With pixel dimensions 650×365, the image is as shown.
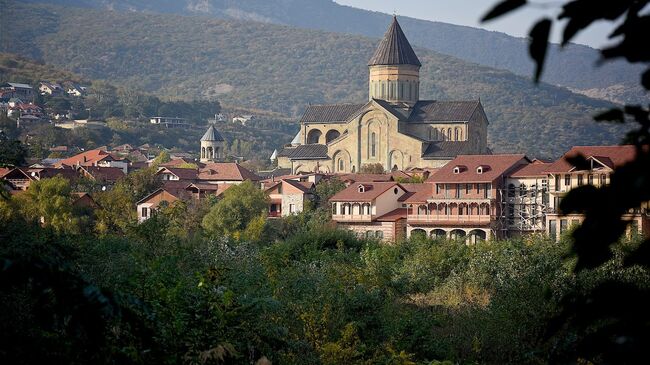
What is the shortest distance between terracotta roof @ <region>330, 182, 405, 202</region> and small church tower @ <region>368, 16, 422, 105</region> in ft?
85.2

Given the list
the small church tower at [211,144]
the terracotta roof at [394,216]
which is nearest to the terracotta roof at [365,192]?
the terracotta roof at [394,216]

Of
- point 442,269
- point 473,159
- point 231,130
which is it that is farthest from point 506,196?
point 231,130

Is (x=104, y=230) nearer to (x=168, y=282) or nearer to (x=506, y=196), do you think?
(x=506, y=196)

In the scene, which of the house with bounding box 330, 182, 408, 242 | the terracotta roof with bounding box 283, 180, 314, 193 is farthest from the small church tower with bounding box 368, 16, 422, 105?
the house with bounding box 330, 182, 408, 242

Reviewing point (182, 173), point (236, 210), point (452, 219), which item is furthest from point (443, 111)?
point (452, 219)

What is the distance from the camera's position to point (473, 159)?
5428 cm

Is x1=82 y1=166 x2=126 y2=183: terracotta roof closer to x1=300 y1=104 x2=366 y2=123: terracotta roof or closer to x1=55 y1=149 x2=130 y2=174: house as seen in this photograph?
x1=55 y1=149 x2=130 y2=174: house

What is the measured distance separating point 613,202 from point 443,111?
7822cm

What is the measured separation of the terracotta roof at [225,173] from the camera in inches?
2729

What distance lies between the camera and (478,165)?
52969 millimetres

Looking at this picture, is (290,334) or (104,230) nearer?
(290,334)

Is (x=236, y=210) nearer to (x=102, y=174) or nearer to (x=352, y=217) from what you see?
(x=352, y=217)

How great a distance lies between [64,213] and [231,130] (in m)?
128

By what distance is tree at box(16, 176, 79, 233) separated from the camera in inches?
2061
